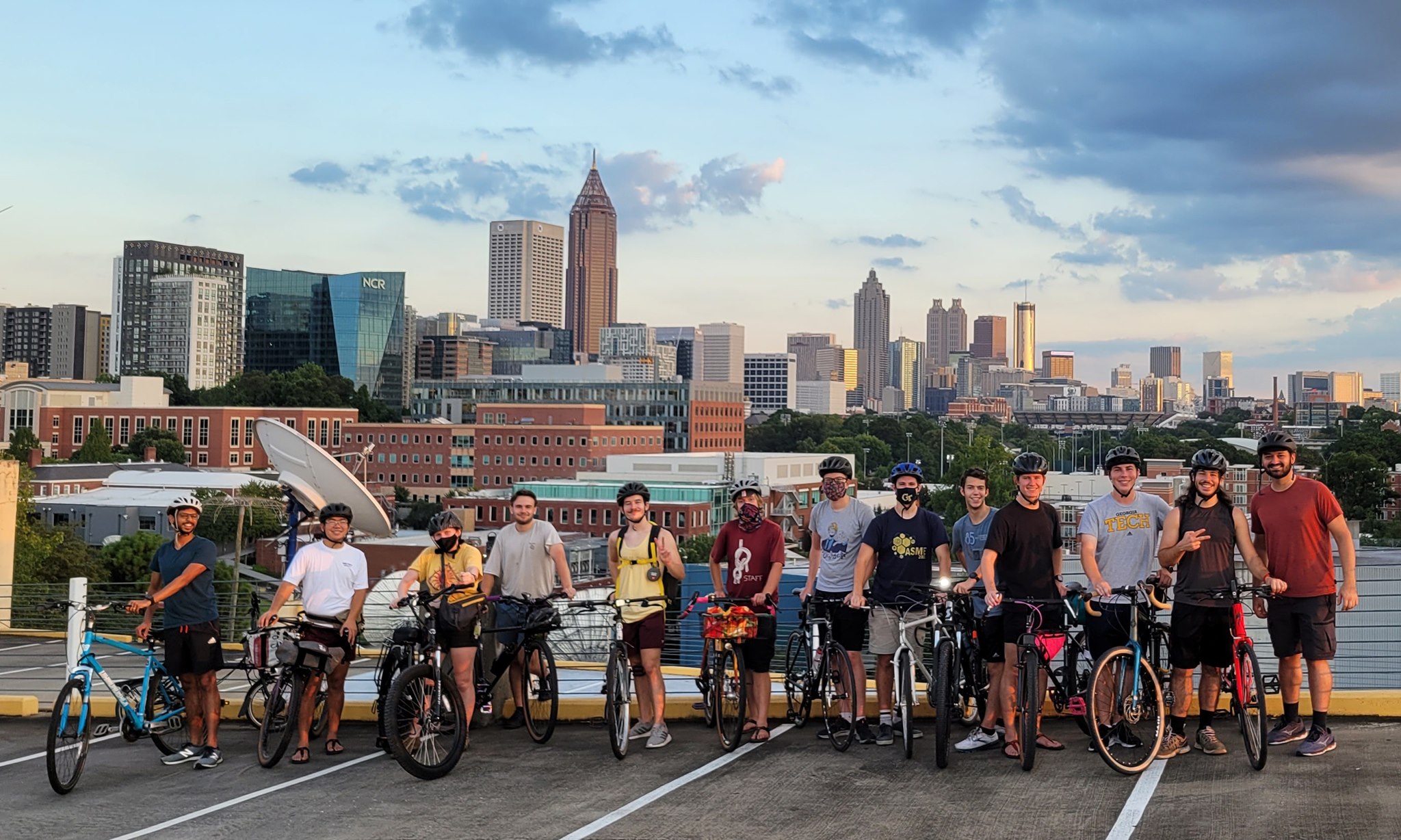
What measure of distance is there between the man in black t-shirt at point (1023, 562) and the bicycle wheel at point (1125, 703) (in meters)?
0.37

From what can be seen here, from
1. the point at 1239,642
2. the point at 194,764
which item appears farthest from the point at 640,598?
the point at 1239,642

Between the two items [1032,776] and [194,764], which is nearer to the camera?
[1032,776]

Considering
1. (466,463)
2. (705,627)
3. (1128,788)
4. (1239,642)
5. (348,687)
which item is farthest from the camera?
(466,463)

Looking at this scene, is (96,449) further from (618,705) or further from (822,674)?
(822,674)

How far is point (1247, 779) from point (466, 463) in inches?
4521

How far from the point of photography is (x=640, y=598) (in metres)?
9.20

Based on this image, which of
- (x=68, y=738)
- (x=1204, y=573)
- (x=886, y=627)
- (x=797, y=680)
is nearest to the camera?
(x=1204, y=573)

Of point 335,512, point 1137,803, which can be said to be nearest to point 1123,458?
point 1137,803

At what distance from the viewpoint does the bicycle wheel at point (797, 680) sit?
9.65 metres

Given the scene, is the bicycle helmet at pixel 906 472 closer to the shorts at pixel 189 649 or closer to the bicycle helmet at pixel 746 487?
the bicycle helmet at pixel 746 487

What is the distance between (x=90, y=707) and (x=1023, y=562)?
6338 mm

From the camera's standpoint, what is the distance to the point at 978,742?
8.84 meters

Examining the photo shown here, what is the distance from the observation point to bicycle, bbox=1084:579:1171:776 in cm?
825

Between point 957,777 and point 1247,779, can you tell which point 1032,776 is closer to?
point 957,777
